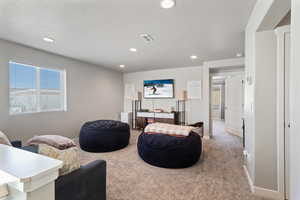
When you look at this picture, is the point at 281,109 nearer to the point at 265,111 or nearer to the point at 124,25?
the point at 265,111

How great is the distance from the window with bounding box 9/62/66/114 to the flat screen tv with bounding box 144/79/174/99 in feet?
10.2

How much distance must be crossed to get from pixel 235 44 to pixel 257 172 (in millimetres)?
2635

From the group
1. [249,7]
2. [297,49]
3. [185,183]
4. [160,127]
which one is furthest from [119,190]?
[249,7]

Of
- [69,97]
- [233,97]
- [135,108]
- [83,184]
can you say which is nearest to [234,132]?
[233,97]

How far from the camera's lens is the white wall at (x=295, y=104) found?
0.95m

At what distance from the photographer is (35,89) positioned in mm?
3674

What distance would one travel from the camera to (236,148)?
3797mm

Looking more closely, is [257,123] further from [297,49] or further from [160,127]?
[160,127]

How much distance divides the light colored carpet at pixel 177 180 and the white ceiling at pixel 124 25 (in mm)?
2510

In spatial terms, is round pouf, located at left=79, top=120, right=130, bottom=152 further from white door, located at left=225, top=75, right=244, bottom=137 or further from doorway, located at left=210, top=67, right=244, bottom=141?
white door, located at left=225, top=75, right=244, bottom=137

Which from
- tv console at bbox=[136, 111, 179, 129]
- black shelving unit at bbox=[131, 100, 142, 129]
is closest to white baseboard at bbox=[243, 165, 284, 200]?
tv console at bbox=[136, 111, 179, 129]

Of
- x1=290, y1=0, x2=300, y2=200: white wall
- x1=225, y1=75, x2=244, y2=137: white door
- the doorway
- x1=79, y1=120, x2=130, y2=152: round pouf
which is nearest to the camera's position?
x1=290, y1=0, x2=300, y2=200: white wall

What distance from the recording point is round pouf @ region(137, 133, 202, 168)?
8.63ft

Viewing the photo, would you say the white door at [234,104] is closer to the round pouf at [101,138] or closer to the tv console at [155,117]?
the tv console at [155,117]
